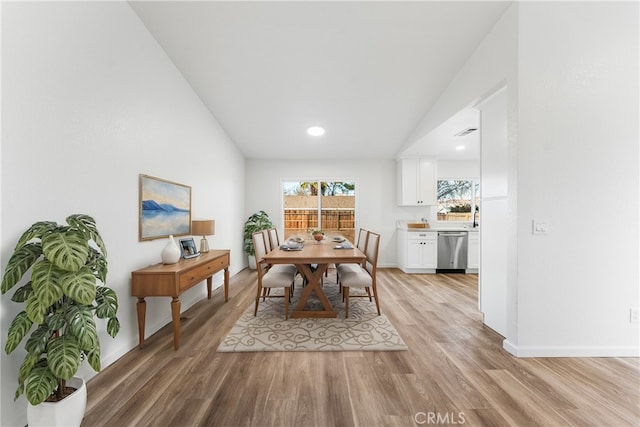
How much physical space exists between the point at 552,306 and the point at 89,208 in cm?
366

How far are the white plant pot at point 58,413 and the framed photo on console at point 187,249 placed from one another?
66.0 inches

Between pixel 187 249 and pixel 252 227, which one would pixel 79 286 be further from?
pixel 252 227

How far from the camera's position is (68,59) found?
5.76 feet

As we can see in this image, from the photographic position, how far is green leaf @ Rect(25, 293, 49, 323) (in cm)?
125

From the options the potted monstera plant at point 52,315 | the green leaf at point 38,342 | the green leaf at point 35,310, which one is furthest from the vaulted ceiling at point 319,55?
the green leaf at point 38,342

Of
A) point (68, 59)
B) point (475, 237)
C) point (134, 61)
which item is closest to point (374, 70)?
point (134, 61)

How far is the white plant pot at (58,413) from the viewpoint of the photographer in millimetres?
1324

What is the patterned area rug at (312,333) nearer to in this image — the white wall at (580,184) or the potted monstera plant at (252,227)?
the white wall at (580,184)

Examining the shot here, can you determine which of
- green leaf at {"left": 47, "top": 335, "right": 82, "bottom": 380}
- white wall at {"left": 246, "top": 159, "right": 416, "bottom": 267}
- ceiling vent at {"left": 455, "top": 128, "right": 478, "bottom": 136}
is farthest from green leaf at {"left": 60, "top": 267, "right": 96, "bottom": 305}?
white wall at {"left": 246, "top": 159, "right": 416, "bottom": 267}

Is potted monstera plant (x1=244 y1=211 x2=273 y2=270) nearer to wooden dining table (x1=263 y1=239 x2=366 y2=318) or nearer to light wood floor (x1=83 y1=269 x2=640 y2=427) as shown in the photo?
wooden dining table (x1=263 y1=239 x2=366 y2=318)

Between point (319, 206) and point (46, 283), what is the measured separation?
504cm

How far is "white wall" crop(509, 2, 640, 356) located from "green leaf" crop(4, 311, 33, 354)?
3.17 m

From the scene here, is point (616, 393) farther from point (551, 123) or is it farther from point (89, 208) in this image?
point (89, 208)

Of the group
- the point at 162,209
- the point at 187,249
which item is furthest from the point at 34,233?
the point at 187,249
